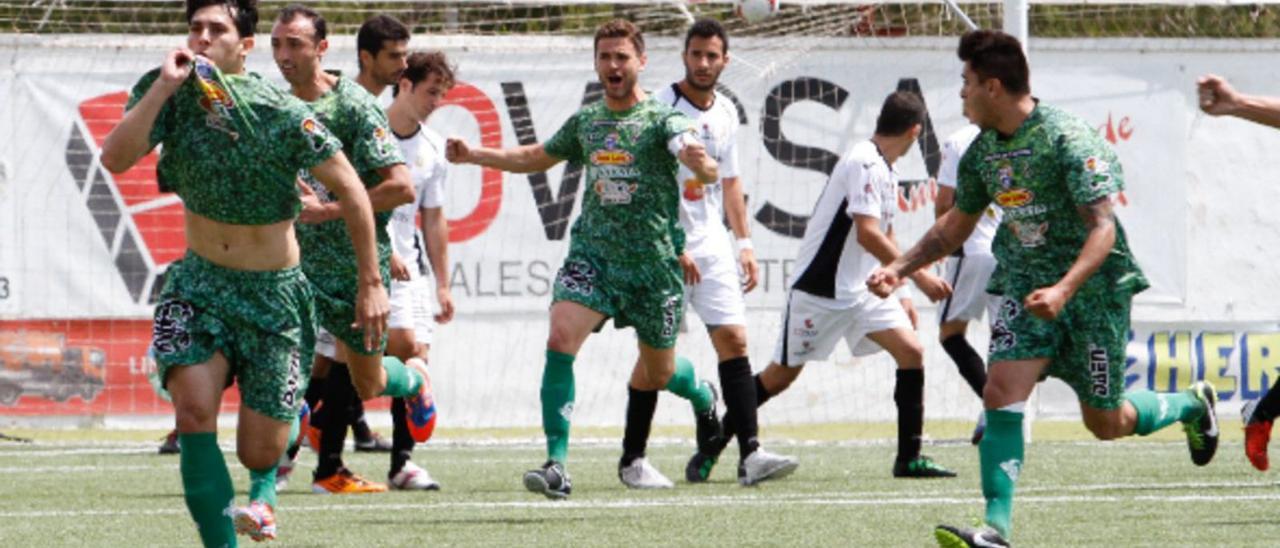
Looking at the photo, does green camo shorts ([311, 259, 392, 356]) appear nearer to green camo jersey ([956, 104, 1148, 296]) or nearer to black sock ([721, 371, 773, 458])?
black sock ([721, 371, 773, 458])

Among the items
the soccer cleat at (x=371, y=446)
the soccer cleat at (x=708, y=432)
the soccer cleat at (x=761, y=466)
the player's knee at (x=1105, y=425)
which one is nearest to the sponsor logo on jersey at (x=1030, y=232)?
the player's knee at (x=1105, y=425)

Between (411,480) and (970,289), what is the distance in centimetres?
354

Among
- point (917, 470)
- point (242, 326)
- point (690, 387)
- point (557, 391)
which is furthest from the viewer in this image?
point (917, 470)

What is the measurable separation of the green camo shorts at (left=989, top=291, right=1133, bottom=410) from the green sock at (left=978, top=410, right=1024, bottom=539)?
0.22 meters

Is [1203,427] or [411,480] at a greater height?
[1203,427]

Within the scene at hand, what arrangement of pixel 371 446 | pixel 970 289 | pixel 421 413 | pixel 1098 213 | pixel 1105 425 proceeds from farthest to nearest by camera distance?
pixel 371 446 → pixel 970 289 → pixel 421 413 → pixel 1105 425 → pixel 1098 213

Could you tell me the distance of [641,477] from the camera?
35.5ft

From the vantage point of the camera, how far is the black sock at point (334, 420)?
35.4 feet

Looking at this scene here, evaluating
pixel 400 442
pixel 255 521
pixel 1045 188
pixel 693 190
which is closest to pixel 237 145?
pixel 255 521

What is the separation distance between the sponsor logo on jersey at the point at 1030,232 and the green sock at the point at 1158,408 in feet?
2.95

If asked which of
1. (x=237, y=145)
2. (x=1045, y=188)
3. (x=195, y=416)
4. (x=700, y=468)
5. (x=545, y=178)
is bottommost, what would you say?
(x=700, y=468)

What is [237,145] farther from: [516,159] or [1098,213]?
[516,159]

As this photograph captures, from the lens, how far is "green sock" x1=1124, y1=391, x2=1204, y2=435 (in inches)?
340

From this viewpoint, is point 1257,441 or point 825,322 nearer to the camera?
point 1257,441
